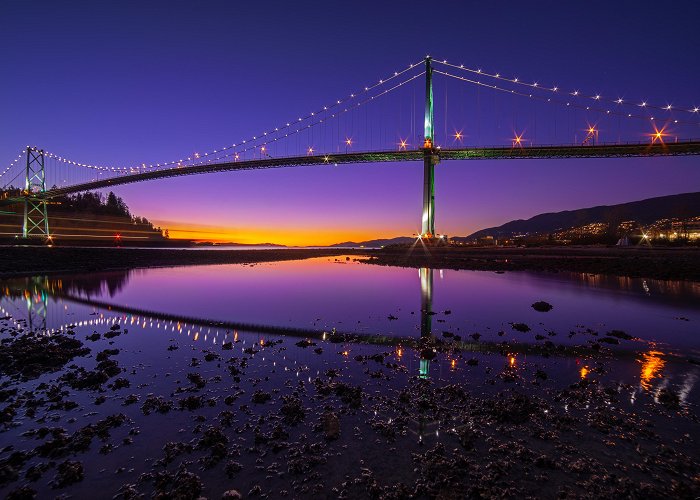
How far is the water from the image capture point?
16.8ft

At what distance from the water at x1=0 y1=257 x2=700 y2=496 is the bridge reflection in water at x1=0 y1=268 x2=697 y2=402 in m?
0.06

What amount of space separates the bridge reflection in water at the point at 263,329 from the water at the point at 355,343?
56 millimetres

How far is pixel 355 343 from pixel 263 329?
3.57 metres

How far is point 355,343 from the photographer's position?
9398mm

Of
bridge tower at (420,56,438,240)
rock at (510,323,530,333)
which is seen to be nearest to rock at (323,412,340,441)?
rock at (510,323,530,333)

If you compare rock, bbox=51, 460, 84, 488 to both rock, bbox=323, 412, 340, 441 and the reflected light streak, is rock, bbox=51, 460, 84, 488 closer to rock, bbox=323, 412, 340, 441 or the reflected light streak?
rock, bbox=323, 412, 340, 441

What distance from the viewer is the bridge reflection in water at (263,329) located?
23.7ft

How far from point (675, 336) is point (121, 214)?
143052 mm

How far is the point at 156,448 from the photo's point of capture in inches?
170

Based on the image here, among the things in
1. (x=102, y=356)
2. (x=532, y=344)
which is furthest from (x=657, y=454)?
(x=102, y=356)

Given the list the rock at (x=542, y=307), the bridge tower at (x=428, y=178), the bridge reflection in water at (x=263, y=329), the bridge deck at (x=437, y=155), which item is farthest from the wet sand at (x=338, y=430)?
the bridge deck at (x=437, y=155)

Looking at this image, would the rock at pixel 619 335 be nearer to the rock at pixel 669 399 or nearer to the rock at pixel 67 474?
the rock at pixel 669 399

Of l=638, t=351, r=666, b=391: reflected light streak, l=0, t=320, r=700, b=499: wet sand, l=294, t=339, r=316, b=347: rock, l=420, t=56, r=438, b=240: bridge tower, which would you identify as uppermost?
l=420, t=56, r=438, b=240: bridge tower

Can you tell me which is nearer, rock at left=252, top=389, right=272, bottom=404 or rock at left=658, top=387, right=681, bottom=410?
rock at left=658, top=387, right=681, bottom=410
